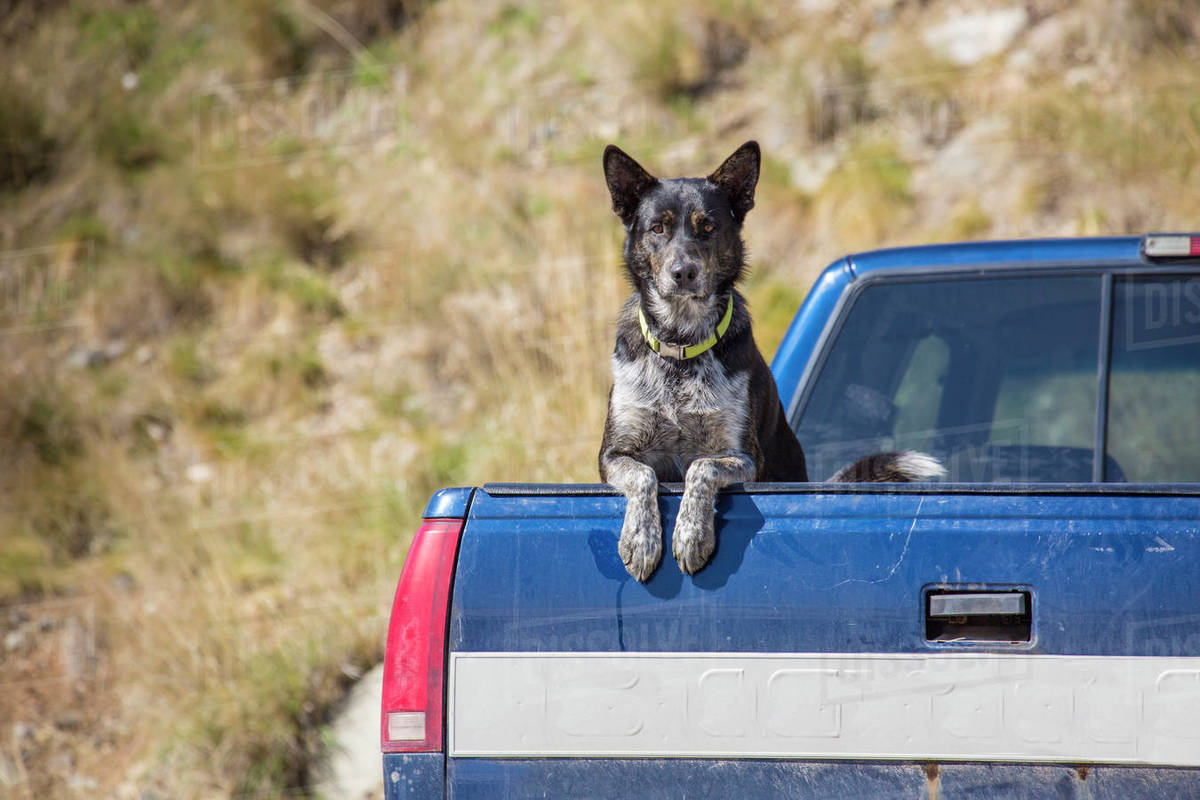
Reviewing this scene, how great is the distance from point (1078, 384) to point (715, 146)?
694cm

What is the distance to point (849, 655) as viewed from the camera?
201 cm

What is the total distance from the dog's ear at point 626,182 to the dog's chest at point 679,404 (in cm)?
70

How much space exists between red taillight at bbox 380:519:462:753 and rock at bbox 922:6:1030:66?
9.26 m

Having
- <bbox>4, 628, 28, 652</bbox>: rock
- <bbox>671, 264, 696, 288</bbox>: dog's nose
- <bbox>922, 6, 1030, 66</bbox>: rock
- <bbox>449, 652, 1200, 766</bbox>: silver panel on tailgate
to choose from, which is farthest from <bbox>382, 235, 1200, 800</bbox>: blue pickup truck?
<bbox>922, 6, 1030, 66</bbox>: rock

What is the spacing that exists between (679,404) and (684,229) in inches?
26.6

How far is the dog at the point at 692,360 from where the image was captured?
10.4 ft

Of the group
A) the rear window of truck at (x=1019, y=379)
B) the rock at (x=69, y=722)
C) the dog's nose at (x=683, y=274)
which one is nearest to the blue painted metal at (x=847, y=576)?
the dog's nose at (x=683, y=274)

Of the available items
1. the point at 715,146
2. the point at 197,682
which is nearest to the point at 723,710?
the point at 197,682

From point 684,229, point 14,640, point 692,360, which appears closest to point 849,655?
point 692,360

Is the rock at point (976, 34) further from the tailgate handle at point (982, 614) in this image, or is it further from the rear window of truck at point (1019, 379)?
the tailgate handle at point (982, 614)

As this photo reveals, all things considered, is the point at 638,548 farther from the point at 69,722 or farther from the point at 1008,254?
the point at 69,722

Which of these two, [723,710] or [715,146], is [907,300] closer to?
[723,710]

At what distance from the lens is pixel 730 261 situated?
368 cm

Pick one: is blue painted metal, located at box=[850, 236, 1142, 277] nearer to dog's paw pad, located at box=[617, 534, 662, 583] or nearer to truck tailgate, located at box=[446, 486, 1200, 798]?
truck tailgate, located at box=[446, 486, 1200, 798]
